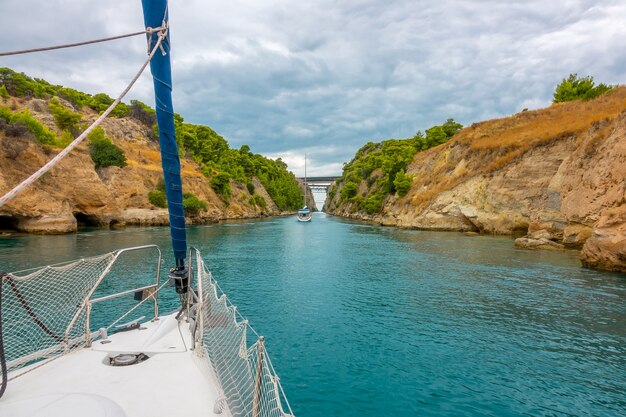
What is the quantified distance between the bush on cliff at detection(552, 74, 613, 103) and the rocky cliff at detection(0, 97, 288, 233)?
7249cm

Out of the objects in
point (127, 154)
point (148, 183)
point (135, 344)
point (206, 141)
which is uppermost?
point (206, 141)

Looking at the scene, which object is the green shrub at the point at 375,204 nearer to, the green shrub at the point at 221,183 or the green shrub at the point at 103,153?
the green shrub at the point at 221,183

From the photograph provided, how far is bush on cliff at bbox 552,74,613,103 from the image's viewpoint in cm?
5613

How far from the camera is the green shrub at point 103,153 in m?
60.1

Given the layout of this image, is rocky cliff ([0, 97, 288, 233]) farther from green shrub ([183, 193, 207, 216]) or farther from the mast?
the mast

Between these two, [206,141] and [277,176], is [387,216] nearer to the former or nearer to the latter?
[206,141]

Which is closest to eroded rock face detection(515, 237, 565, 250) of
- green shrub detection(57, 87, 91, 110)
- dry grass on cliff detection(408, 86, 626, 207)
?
dry grass on cliff detection(408, 86, 626, 207)

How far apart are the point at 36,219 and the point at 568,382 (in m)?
51.6

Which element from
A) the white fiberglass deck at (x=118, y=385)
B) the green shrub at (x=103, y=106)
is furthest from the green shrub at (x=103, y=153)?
the white fiberglass deck at (x=118, y=385)

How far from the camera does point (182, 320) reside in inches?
310

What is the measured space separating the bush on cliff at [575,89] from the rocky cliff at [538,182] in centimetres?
576

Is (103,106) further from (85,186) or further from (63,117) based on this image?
(85,186)

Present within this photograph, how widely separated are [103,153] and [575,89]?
8554 centimetres

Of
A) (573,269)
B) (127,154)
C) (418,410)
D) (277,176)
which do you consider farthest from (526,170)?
(277,176)
